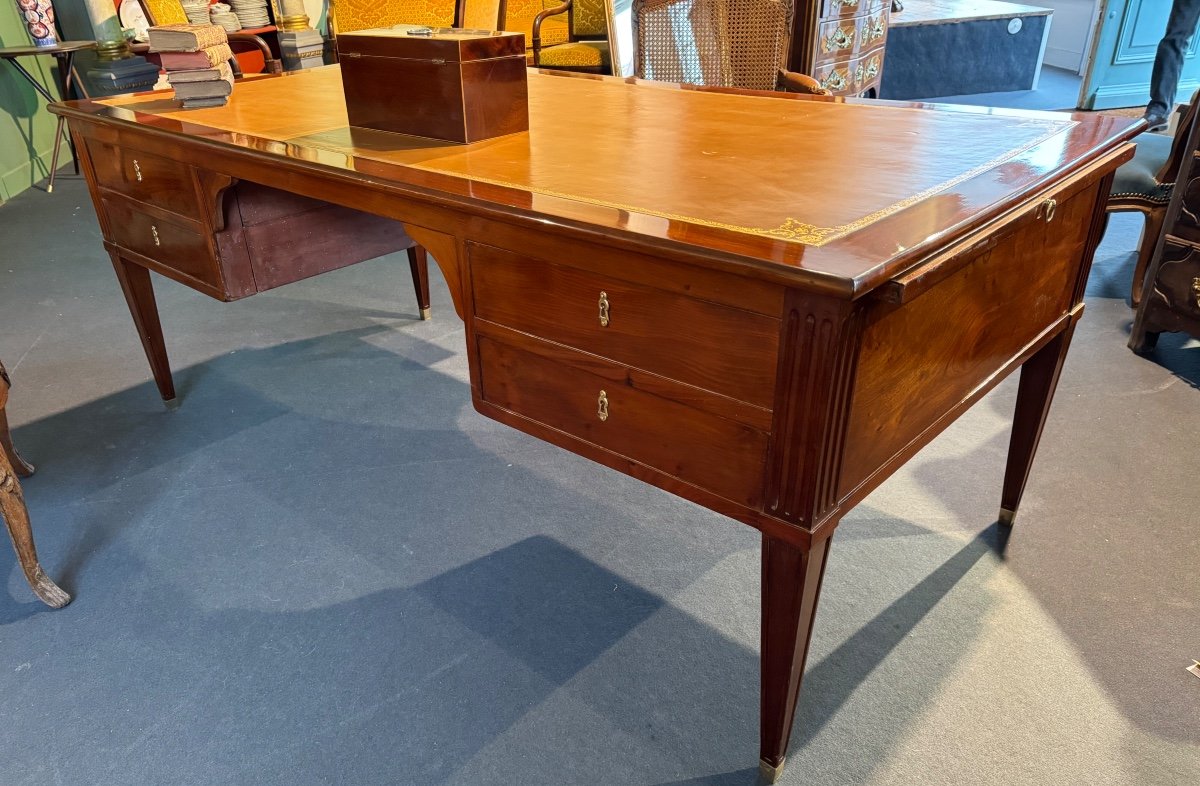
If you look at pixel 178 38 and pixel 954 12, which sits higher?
pixel 178 38

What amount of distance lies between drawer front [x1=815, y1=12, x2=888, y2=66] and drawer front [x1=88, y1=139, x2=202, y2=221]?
116 inches

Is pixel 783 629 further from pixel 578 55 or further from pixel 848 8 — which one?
pixel 578 55

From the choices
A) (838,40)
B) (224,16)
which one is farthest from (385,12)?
(838,40)

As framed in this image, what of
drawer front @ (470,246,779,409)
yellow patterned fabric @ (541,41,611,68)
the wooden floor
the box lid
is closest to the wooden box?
the box lid

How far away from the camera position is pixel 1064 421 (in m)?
2.36

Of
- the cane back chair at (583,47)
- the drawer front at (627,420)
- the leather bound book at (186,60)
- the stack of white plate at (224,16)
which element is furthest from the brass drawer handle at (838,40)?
the stack of white plate at (224,16)

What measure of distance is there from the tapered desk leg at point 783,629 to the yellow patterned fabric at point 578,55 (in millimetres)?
4141

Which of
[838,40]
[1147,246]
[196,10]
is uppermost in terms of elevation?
[196,10]

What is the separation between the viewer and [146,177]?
6.60 feet

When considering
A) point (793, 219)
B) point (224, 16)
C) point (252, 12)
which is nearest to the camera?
point (793, 219)

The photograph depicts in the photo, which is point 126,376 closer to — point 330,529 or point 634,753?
point 330,529

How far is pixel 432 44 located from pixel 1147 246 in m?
2.60

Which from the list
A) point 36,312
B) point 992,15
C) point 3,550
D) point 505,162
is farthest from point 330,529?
point 992,15

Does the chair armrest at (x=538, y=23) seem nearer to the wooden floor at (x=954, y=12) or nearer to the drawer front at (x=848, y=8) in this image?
the drawer front at (x=848, y=8)
